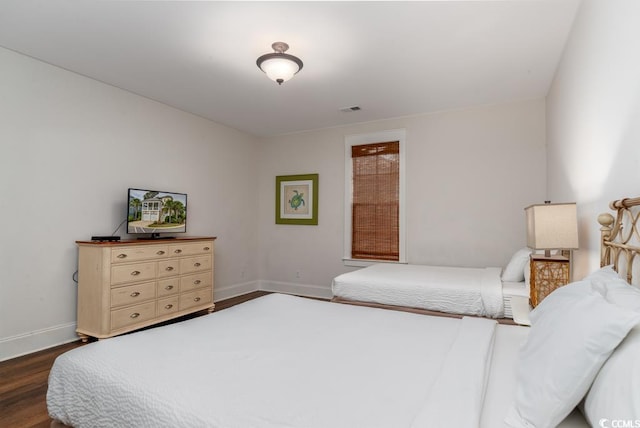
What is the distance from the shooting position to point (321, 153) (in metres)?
5.18

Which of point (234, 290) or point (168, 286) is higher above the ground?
point (168, 286)

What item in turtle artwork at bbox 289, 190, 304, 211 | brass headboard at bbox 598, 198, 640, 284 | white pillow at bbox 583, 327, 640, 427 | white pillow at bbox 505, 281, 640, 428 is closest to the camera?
white pillow at bbox 583, 327, 640, 427

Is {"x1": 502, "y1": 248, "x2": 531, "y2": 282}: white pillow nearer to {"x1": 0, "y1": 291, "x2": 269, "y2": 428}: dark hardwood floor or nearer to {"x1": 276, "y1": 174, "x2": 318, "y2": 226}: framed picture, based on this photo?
{"x1": 276, "y1": 174, "x2": 318, "y2": 226}: framed picture

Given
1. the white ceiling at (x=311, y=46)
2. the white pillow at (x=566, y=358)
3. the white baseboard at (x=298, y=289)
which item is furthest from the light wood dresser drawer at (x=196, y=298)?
the white pillow at (x=566, y=358)

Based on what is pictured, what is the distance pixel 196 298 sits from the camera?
13.1ft

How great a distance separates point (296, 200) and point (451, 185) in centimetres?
235

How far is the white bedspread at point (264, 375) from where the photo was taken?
998mm

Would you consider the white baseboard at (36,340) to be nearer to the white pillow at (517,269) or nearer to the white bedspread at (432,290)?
the white bedspread at (432,290)

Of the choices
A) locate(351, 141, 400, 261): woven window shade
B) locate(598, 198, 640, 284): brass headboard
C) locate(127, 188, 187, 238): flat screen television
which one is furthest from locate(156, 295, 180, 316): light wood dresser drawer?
locate(598, 198, 640, 284): brass headboard

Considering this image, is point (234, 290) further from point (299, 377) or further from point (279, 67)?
point (299, 377)

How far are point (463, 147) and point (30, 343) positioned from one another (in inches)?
198

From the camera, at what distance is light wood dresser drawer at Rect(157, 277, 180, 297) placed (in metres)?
3.55

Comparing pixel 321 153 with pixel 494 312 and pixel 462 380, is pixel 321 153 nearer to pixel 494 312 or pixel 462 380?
pixel 494 312

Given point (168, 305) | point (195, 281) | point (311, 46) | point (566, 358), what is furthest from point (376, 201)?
point (566, 358)
